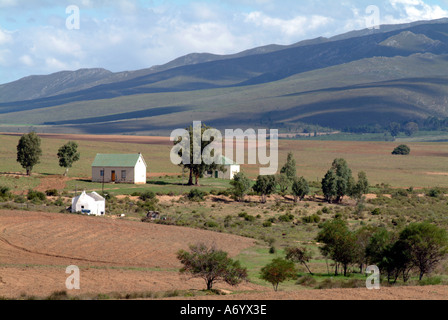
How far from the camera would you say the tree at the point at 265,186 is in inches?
2793

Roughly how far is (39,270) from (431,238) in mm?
19374

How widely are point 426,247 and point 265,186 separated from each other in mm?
39331

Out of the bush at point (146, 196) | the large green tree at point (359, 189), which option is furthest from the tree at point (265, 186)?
the bush at point (146, 196)

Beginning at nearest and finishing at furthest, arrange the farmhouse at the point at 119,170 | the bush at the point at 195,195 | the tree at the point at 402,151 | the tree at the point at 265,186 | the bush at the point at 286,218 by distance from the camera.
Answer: the bush at the point at 286,218 < the bush at the point at 195,195 < the tree at the point at 265,186 < the farmhouse at the point at 119,170 < the tree at the point at 402,151

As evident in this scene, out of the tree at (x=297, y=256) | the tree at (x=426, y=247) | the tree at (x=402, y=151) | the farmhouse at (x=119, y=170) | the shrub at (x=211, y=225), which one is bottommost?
the tree at (x=297, y=256)

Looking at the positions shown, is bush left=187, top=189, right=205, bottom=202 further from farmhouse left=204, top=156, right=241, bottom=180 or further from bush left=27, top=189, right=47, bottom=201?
farmhouse left=204, top=156, right=241, bottom=180

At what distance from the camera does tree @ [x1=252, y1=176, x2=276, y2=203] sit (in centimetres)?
7094

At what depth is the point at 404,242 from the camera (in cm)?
3262

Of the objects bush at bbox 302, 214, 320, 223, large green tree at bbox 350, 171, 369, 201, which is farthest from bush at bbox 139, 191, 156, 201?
large green tree at bbox 350, 171, 369, 201

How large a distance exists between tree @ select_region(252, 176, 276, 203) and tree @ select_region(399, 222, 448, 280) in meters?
38.3

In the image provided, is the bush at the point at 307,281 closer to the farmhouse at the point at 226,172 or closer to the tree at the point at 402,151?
the farmhouse at the point at 226,172

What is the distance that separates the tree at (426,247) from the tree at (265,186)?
38.3 metres
